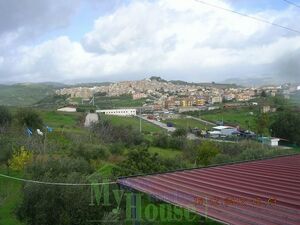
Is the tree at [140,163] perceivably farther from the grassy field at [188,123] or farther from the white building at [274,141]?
the grassy field at [188,123]

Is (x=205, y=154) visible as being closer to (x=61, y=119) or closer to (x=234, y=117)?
(x=61, y=119)

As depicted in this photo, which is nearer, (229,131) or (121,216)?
(121,216)

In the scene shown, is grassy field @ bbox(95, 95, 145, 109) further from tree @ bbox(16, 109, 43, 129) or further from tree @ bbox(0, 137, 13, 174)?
tree @ bbox(0, 137, 13, 174)

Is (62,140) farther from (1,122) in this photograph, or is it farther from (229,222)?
(229,222)

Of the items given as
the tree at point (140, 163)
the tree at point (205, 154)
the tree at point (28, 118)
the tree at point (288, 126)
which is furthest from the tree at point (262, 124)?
the tree at point (140, 163)

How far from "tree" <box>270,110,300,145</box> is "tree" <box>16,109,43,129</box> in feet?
91.2

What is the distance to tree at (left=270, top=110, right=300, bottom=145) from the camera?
4403cm

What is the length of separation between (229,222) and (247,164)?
5.88m

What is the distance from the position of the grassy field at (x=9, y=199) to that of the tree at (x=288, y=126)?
110ft

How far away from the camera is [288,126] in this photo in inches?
1773

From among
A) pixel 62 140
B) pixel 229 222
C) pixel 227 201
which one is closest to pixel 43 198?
pixel 227 201

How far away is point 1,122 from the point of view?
3603cm

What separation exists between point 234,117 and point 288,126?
15.8m

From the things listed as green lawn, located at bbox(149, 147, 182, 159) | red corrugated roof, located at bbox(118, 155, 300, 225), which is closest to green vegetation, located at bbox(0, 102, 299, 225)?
green lawn, located at bbox(149, 147, 182, 159)
